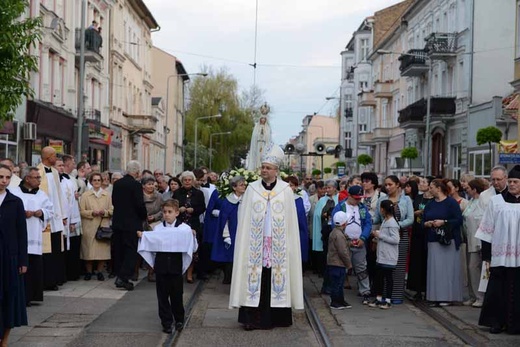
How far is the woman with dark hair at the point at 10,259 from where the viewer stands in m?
8.39

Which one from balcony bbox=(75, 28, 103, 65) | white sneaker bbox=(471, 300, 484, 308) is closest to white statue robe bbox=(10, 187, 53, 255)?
white sneaker bbox=(471, 300, 484, 308)

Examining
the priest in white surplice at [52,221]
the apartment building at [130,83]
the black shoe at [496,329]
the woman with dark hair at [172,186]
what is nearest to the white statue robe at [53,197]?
the priest in white surplice at [52,221]

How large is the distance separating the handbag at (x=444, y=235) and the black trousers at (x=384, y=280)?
0.82m

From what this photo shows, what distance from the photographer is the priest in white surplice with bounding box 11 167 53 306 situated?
1118 cm

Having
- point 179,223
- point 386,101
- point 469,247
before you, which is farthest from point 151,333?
point 386,101

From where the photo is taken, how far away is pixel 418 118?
49062 mm

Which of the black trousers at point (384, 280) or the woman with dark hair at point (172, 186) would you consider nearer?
the black trousers at point (384, 280)

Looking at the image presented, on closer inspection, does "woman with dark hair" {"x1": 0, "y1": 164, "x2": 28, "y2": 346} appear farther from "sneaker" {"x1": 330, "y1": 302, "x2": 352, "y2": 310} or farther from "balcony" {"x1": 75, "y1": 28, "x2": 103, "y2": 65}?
"balcony" {"x1": 75, "y1": 28, "x2": 103, "y2": 65}

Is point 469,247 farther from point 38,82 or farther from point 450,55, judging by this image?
point 450,55

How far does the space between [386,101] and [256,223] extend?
57.4m

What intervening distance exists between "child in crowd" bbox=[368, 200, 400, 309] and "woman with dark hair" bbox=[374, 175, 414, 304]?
0.15 meters

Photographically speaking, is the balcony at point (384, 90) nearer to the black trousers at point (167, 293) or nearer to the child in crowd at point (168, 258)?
the child in crowd at point (168, 258)

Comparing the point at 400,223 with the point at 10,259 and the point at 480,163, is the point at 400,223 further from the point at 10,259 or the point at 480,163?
the point at 480,163

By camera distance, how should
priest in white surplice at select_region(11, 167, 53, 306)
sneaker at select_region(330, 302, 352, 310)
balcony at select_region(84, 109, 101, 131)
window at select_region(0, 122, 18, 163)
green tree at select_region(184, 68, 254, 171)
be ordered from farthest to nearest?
green tree at select_region(184, 68, 254, 171) < balcony at select_region(84, 109, 101, 131) < window at select_region(0, 122, 18, 163) < sneaker at select_region(330, 302, 352, 310) < priest in white surplice at select_region(11, 167, 53, 306)
